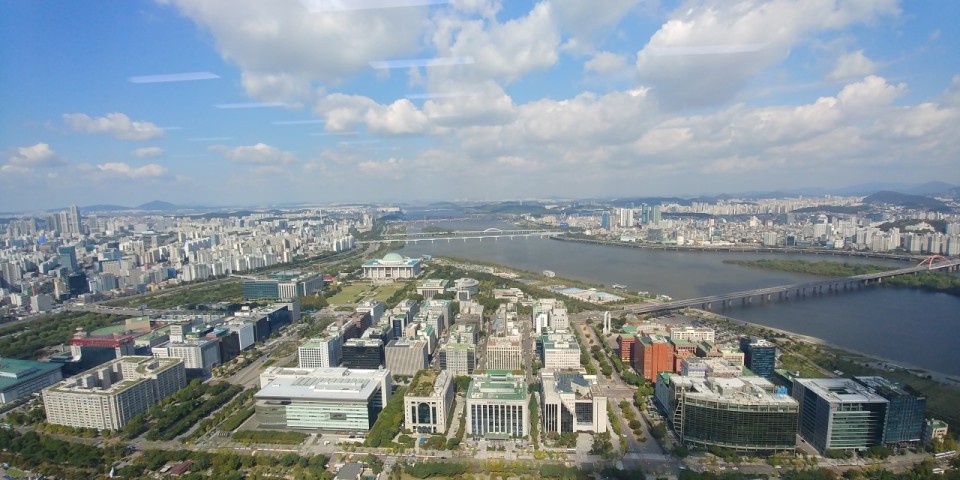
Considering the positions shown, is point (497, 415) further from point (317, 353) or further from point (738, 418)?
point (317, 353)

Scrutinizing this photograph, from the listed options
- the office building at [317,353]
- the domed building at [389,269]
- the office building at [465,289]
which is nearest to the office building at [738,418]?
the office building at [317,353]

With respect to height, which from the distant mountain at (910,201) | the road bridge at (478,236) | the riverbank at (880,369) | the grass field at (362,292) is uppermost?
the distant mountain at (910,201)

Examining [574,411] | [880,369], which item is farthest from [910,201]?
[574,411]

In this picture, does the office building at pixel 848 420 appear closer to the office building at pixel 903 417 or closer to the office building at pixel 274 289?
the office building at pixel 903 417

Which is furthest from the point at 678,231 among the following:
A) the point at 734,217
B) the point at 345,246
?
the point at 345,246

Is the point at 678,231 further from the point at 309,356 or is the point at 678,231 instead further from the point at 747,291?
the point at 309,356

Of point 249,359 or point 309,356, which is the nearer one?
point 309,356
